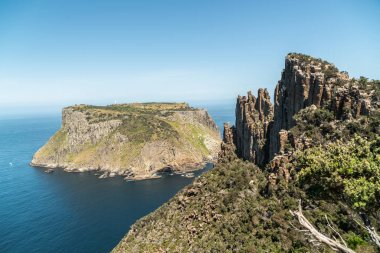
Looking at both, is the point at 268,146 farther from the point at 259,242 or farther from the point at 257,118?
the point at 259,242

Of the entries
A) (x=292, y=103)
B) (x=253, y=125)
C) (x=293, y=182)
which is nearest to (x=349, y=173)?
(x=293, y=182)

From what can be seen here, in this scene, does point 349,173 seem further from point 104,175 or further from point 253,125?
point 104,175

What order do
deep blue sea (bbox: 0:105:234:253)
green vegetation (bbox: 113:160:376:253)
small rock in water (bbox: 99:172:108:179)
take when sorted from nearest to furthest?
green vegetation (bbox: 113:160:376:253), deep blue sea (bbox: 0:105:234:253), small rock in water (bbox: 99:172:108:179)

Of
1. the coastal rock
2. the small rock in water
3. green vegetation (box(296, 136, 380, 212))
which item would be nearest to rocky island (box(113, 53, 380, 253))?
green vegetation (box(296, 136, 380, 212))

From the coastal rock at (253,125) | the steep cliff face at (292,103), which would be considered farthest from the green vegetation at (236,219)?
the steep cliff face at (292,103)

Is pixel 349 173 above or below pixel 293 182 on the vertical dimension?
above

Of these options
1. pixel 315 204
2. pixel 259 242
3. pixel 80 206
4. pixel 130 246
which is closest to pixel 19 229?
pixel 80 206

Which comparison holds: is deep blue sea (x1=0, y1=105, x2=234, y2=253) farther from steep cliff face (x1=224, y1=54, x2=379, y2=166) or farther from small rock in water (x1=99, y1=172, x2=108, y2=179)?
steep cliff face (x1=224, y1=54, x2=379, y2=166)
